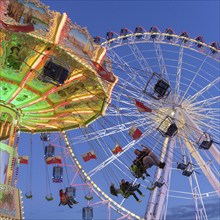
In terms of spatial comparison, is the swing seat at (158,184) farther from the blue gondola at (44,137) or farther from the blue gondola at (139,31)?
the blue gondola at (139,31)

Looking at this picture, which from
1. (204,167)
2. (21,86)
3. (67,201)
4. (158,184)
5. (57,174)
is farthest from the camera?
(204,167)

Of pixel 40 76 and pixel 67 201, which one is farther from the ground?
pixel 40 76

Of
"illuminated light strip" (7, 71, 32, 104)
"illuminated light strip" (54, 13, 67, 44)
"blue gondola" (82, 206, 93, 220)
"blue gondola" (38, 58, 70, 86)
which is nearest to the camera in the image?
"blue gondola" (38, 58, 70, 86)

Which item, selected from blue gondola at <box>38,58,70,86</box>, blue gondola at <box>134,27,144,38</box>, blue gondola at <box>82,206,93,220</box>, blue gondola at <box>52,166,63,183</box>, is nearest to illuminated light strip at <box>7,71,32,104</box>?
blue gondola at <box>38,58,70,86</box>

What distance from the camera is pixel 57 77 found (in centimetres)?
1241

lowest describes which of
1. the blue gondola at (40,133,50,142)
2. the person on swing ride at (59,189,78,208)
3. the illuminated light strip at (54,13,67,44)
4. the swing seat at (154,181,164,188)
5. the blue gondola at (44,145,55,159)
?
the person on swing ride at (59,189,78,208)

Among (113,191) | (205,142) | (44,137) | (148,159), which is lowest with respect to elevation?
(113,191)

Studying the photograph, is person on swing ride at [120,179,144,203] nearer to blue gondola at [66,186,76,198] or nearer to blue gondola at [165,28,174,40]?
blue gondola at [66,186,76,198]

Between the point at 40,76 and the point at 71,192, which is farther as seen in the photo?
the point at 71,192

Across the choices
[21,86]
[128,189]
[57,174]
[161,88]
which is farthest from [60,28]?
[57,174]

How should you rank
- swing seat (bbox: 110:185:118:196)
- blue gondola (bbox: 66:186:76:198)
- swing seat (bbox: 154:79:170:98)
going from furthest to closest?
blue gondola (bbox: 66:186:76:198), swing seat (bbox: 110:185:118:196), swing seat (bbox: 154:79:170:98)

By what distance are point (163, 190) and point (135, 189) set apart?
3276 mm

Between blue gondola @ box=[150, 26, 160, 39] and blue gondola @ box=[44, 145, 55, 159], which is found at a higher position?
blue gondola @ box=[150, 26, 160, 39]

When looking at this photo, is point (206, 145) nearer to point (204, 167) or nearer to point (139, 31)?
point (204, 167)
